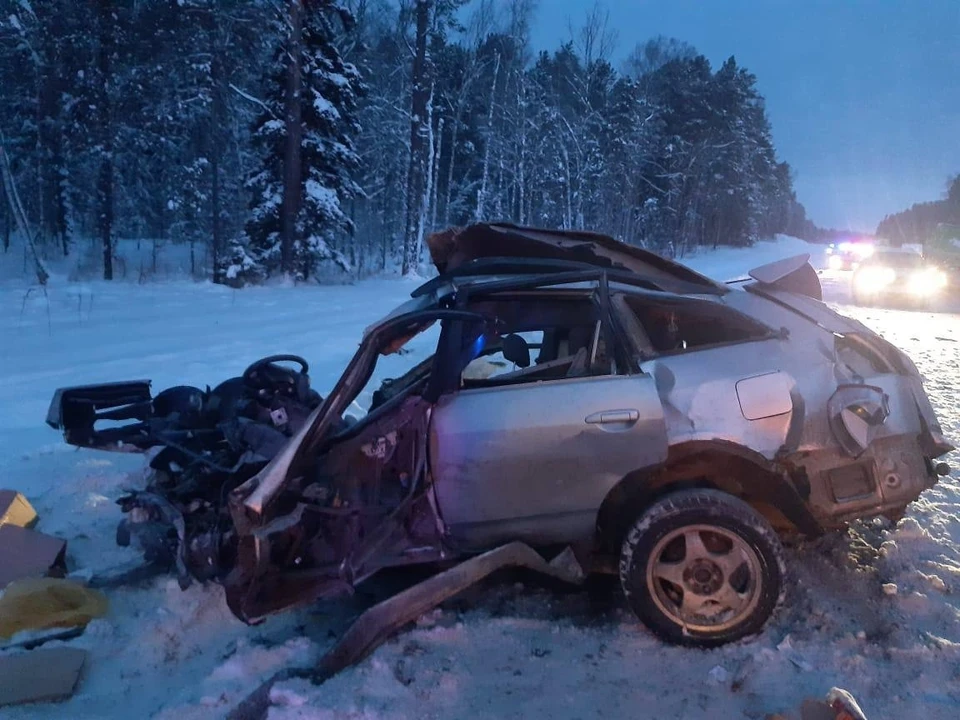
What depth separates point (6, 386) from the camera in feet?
27.1

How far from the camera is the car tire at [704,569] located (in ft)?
10.8

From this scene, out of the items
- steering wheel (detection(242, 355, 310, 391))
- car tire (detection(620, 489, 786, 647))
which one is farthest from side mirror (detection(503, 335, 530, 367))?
steering wheel (detection(242, 355, 310, 391))

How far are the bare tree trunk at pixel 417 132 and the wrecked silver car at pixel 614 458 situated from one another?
901 inches

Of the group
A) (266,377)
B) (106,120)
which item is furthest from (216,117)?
(266,377)

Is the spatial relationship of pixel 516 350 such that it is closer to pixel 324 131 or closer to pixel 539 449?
pixel 539 449

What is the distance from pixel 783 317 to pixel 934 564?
1686 mm

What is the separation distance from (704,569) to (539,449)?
940 millimetres

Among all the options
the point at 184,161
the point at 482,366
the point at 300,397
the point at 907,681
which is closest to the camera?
the point at 907,681

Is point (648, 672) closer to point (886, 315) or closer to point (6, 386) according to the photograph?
point (6, 386)

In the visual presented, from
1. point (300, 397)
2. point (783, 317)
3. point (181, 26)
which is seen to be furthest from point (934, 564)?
point (181, 26)

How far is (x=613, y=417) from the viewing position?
3352 millimetres

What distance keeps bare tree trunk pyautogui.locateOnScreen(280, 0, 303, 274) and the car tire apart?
830 inches

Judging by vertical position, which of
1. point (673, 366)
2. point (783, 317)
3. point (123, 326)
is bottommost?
point (123, 326)

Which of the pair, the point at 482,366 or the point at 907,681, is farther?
the point at 482,366
